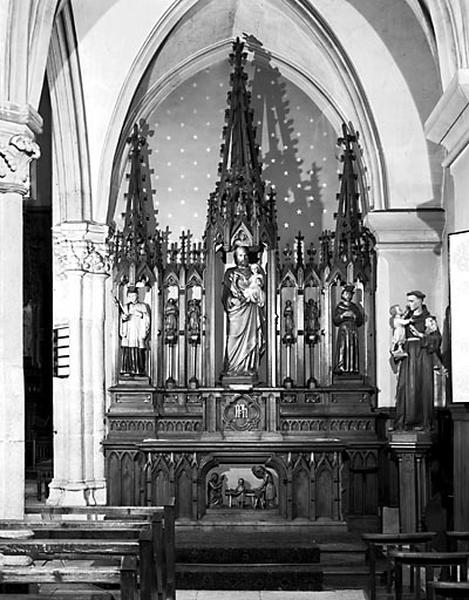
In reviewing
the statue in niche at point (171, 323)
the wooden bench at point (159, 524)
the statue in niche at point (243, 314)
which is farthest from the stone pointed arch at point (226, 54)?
the wooden bench at point (159, 524)

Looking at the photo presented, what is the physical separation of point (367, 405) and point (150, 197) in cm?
464

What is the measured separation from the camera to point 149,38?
15.5 metres

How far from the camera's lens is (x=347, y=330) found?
1525cm

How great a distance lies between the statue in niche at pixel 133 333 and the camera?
15484 mm

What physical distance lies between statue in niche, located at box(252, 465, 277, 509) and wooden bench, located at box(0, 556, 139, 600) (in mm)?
8739

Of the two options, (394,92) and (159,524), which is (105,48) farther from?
(159,524)

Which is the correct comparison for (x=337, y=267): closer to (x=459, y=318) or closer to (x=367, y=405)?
(x=367, y=405)

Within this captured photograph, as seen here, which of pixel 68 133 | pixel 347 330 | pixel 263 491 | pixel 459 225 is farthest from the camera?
pixel 68 133

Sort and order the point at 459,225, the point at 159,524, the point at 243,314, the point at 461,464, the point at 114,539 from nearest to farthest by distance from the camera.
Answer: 1. the point at 114,539
2. the point at 159,524
3. the point at 461,464
4. the point at 459,225
5. the point at 243,314

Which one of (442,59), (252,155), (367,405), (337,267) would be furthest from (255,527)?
(442,59)

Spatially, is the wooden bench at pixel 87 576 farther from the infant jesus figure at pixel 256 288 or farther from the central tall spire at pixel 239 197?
the central tall spire at pixel 239 197

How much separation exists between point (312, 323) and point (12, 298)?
6.81m

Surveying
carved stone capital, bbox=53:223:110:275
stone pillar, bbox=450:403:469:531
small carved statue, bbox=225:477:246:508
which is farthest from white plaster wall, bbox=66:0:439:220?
stone pillar, bbox=450:403:469:531

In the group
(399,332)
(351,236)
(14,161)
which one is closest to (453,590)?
(14,161)
